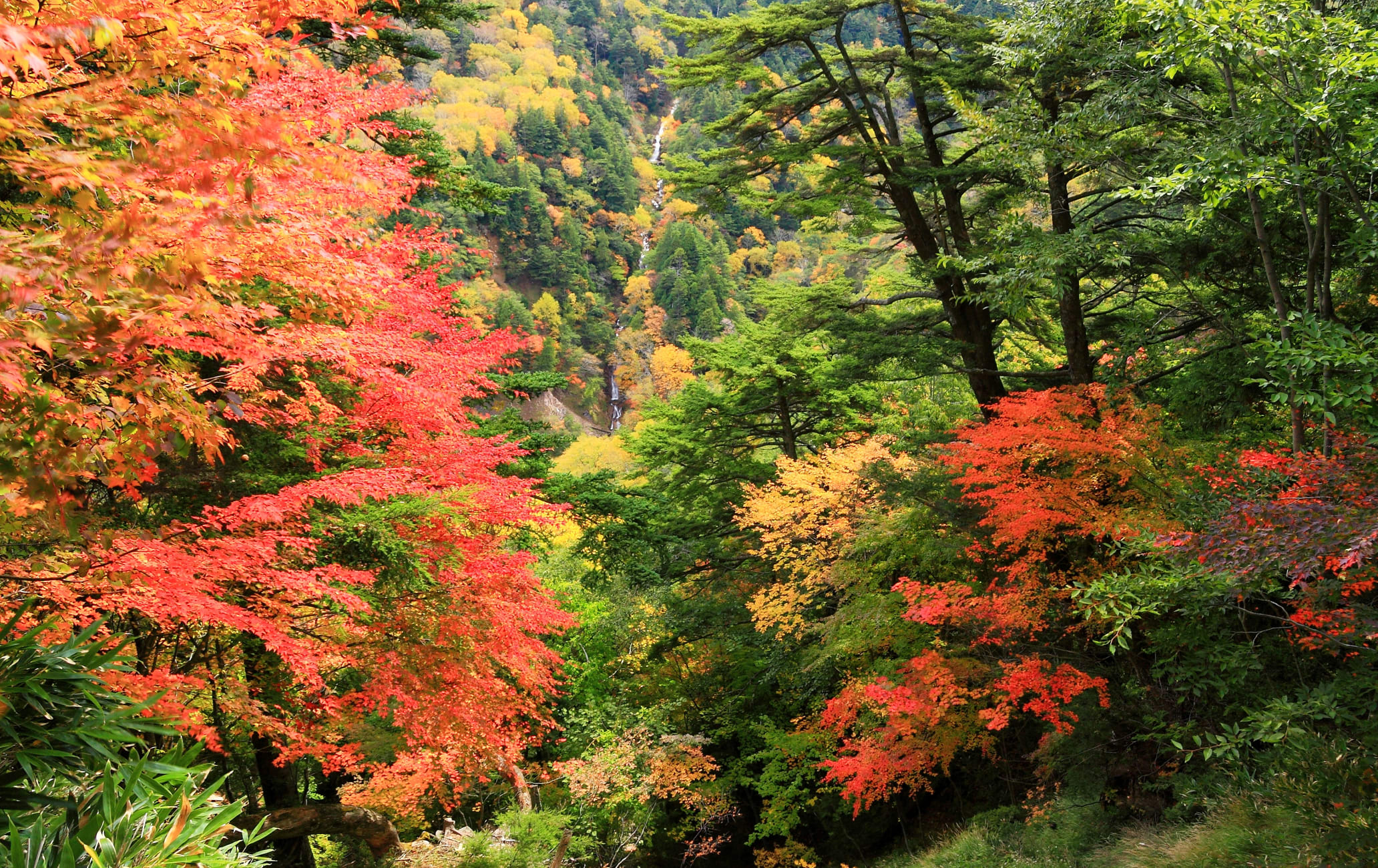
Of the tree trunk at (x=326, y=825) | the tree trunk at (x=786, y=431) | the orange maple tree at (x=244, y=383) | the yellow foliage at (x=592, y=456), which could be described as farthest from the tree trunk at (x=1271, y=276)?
the yellow foliage at (x=592, y=456)

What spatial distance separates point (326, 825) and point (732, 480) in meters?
9.75

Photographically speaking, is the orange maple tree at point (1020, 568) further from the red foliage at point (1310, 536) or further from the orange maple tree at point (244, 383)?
the orange maple tree at point (244, 383)

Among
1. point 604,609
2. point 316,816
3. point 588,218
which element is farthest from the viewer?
point 588,218

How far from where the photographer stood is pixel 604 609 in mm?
17891

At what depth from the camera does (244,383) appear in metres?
5.96

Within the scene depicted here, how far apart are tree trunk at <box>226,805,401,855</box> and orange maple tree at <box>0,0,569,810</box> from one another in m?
0.63

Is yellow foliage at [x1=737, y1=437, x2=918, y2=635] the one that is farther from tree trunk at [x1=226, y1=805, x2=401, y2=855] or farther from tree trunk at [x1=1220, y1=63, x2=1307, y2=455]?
tree trunk at [x1=226, y1=805, x2=401, y2=855]

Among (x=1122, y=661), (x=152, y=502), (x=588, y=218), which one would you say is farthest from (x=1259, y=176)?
(x=588, y=218)

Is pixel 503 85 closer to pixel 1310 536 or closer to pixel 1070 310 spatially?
pixel 1070 310

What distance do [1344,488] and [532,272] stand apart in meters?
67.3

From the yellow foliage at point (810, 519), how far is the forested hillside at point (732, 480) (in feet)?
0.37

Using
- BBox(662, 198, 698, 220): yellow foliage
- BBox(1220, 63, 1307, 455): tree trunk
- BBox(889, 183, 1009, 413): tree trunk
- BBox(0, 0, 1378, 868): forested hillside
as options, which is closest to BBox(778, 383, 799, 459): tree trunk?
BBox(0, 0, 1378, 868): forested hillside

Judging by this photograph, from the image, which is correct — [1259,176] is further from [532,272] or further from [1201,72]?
[532,272]

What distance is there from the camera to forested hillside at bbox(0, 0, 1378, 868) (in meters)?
3.14
